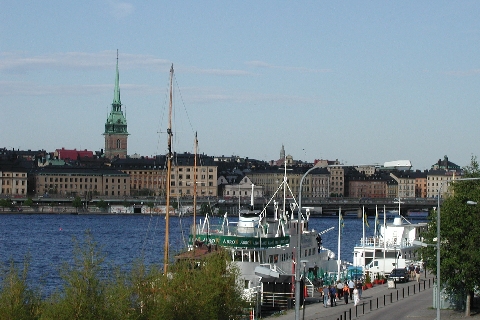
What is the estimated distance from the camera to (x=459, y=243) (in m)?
39.6

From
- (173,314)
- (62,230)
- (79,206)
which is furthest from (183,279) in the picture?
(79,206)

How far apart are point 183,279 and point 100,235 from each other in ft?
263

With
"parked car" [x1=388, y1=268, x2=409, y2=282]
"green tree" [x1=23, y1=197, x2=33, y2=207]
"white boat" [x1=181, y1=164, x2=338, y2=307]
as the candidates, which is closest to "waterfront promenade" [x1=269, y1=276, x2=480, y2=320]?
"white boat" [x1=181, y1=164, x2=338, y2=307]

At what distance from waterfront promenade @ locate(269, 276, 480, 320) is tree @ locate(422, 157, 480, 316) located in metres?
1.28

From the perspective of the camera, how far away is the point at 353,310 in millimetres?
41844

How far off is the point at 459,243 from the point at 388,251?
28.0m

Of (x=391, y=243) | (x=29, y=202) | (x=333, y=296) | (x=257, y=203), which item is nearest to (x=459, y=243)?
(x=333, y=296)

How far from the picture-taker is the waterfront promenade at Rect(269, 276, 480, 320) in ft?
129

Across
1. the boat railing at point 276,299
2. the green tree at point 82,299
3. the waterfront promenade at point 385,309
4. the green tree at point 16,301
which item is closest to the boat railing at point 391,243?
the waterfront promenade at point 385,309

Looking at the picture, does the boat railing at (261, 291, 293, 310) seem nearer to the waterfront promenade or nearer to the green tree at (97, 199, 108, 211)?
the waterfront promenade

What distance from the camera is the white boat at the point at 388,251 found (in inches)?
2559

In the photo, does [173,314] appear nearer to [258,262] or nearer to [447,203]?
[447,203]

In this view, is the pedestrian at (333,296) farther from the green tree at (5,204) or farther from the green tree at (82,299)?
the green tree at (5,204)

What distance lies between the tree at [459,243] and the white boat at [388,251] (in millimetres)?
21232
